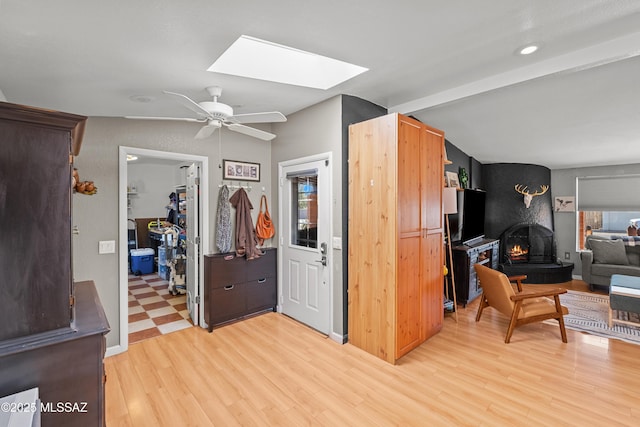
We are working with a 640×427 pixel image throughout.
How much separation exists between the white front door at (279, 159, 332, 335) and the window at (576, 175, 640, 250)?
630cm

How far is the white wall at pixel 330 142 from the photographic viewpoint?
3.12 metres

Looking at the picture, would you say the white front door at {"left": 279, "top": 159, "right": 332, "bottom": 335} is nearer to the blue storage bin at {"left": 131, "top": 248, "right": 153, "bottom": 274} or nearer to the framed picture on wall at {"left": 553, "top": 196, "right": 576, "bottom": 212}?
the blue storage bin at {"left": 131, "top": 248, "right": 153, "bottom": 274}

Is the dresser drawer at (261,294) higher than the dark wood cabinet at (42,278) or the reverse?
the reverse

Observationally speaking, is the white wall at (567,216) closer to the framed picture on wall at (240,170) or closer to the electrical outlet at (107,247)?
the framed picture on wall at (240,170)

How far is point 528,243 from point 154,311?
7034mm

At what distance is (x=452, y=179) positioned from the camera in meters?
4.85

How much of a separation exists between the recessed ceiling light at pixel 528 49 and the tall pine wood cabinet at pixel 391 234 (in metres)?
0.94

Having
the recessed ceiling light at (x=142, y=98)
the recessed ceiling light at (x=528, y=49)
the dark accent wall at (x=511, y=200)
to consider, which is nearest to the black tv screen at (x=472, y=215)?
the dark accent wall at (x=511, y=200)

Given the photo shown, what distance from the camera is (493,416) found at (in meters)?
2.03

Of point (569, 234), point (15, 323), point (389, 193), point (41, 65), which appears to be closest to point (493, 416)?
point (389, 193)

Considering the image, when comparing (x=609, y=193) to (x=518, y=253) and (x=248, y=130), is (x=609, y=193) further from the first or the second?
(x=248, y=130)

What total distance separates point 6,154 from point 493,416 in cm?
311

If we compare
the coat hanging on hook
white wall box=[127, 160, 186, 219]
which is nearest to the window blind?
the coat hanging on hook

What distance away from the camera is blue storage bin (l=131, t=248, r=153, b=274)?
6.17 metres
